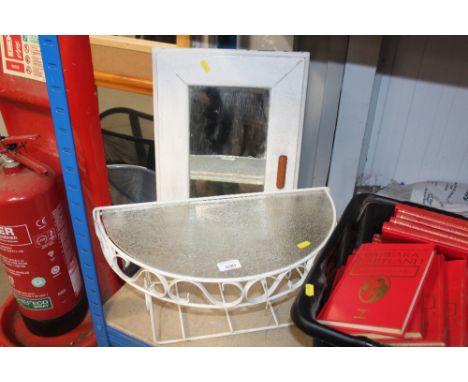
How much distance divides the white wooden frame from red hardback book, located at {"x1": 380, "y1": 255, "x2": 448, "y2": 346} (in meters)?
0.40

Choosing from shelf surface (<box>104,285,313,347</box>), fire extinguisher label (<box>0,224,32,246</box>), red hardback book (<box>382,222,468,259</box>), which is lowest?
shelf surface (<box>104,285,313,347</box>)

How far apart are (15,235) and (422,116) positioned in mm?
1167

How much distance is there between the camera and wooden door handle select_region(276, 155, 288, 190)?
103 cm

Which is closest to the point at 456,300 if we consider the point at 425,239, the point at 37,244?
the point at 425,239

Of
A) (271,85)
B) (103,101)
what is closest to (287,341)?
(271,85)

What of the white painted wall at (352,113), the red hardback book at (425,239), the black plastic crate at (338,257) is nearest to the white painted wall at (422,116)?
the white painted wall at (352,113)

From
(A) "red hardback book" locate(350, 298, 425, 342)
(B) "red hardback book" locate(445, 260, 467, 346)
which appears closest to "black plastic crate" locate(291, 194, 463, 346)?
(A) "red hardback book" locate(350, 298, 425, 342)

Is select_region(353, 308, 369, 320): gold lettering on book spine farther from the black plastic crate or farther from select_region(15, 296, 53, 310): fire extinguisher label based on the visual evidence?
select_region(15, 296, 53, 310): fire extinguisher label

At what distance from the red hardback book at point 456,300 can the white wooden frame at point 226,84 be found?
1.39 feet

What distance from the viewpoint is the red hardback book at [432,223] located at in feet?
2.92

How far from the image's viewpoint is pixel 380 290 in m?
0.77

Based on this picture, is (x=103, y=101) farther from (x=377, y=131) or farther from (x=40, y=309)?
(x=377, y=131)

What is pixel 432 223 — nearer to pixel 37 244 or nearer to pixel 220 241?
pixel 220 241

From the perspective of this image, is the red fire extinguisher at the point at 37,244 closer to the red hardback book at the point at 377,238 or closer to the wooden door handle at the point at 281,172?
the wooden door handle at the point at 281,172
